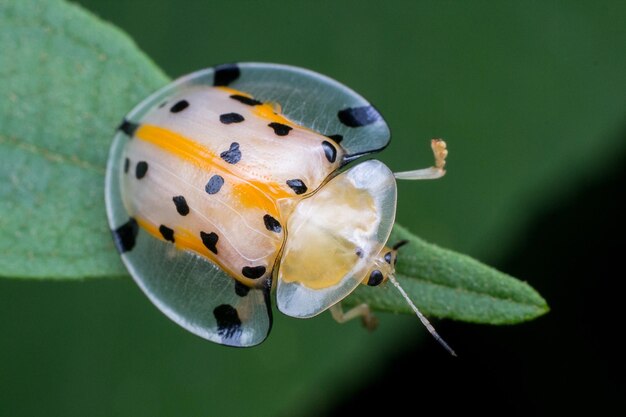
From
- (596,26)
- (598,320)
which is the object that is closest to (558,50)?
(596,26)

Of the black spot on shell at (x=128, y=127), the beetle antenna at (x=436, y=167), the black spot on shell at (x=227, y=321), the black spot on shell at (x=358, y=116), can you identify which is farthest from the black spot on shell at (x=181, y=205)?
the beetle antenna at (x=436, y=167)

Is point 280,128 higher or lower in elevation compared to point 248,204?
higher

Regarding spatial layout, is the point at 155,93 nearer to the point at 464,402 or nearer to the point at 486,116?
the point at 486,116

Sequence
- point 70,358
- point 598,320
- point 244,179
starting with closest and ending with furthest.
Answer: point 244,179 → point 70,358 → point 598,320

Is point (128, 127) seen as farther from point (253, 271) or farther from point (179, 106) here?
point (253, 271)

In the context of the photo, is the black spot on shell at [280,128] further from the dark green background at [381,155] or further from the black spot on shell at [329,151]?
the dark green background at [381,155]

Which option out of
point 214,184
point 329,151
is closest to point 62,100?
point 214,184
